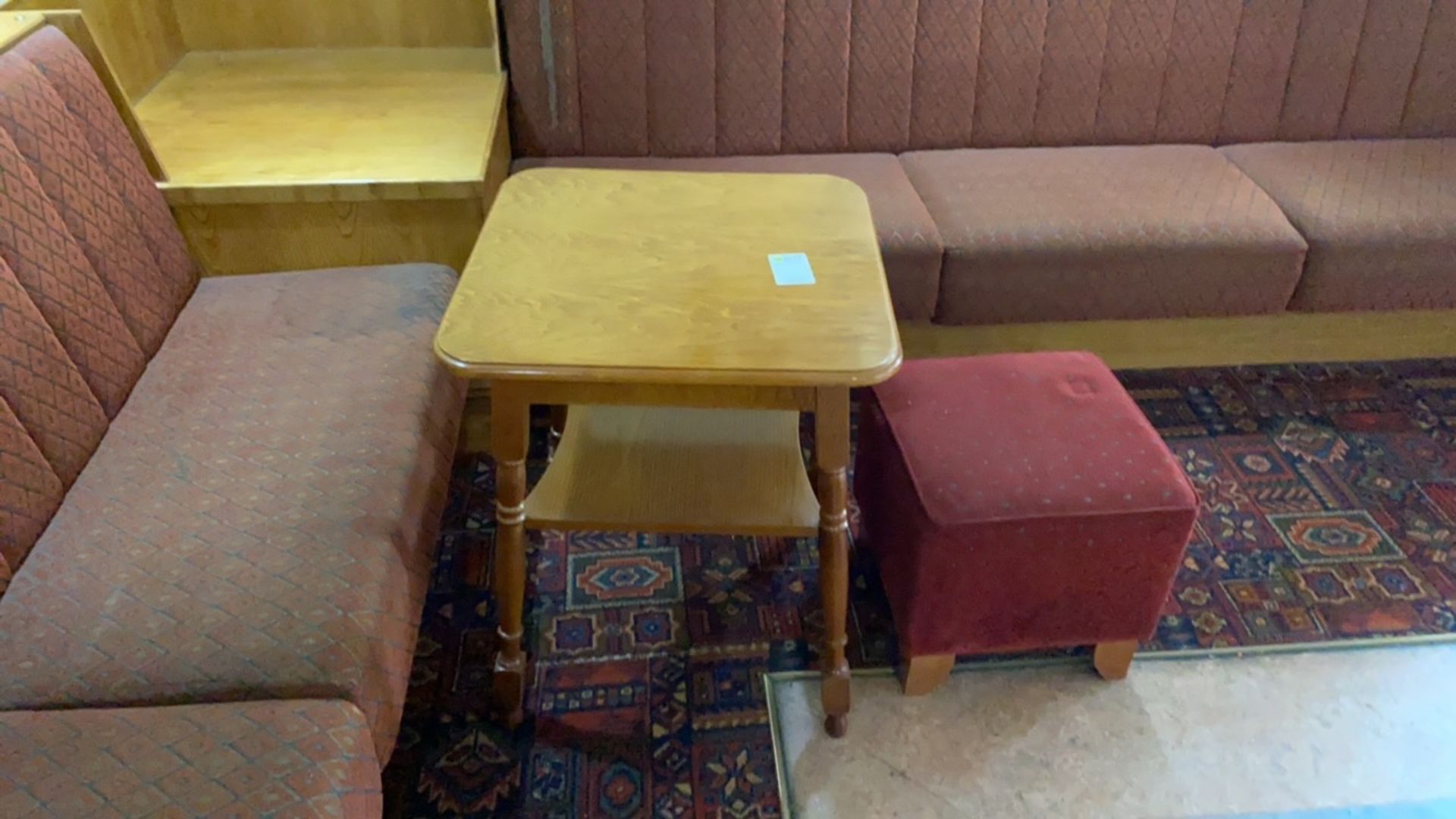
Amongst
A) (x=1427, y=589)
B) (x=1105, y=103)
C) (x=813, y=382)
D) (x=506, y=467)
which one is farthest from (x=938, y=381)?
(x=1105, y=103)

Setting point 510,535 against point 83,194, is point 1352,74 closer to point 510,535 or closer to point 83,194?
point 510,535

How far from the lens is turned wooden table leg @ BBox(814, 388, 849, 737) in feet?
4.34

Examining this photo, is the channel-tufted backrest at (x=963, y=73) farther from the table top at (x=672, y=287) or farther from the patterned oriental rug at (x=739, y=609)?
the patterned oriental rug at (x=739, y=609)

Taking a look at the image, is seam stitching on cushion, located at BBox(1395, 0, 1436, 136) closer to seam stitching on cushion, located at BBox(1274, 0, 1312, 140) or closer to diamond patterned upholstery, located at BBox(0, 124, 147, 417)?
seam stitching on cushion, located at BBox(1274, 0, 1312, 140)

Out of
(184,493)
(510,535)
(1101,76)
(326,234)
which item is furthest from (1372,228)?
(184,493)

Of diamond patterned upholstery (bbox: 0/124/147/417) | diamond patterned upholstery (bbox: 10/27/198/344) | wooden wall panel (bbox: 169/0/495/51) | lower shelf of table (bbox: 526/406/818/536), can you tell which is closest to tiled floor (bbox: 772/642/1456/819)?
lower shelf of table (bbox: 526/406/818/536)

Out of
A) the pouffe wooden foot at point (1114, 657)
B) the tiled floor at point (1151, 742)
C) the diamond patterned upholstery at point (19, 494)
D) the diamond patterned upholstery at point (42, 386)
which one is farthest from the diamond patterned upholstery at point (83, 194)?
the pouffe wooden foot at point (1114, 657)

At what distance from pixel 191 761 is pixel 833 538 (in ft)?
2.72

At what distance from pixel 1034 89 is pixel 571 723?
5.85ft

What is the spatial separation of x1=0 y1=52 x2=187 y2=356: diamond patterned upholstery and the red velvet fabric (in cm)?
121

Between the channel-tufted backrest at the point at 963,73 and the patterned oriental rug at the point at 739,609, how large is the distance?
724 mm

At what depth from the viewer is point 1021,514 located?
1.43 metres

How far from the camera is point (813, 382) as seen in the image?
125 cm

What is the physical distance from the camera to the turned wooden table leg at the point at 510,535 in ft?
4.43
